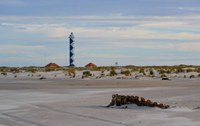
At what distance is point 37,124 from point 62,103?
19.1ft

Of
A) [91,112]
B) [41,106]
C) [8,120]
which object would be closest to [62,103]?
[41,106]

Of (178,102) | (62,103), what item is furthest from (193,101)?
(62,103)

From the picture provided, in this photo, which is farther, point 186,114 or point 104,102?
point 104,102

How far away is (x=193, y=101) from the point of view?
1694cm

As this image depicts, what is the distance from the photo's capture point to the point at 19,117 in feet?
47.5

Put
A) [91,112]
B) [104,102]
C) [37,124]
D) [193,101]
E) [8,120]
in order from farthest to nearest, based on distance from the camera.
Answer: [104,102] → [193,101] → [91,112] → [8,120] → [37,124]

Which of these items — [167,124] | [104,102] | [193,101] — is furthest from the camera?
[104,102]

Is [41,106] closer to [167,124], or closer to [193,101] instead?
[193,101]

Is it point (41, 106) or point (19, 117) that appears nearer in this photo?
point (19, 117)

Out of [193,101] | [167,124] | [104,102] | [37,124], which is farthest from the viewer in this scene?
[104,102]

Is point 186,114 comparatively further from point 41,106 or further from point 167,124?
point 41,106

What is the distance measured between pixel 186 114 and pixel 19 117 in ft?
15.1

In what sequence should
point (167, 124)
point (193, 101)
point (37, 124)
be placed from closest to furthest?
point (167, 124) → point (37, 124) → point (193, 101)

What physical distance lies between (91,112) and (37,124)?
2.53 meters
